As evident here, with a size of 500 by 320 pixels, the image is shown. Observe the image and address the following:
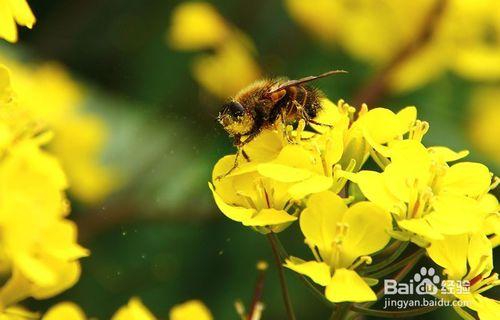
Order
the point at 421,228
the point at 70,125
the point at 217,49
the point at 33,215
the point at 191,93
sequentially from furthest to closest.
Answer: the point at 70,125 → the point at 217,49 → the point at 191,93 → the point at 421,228 → the point at 33,215

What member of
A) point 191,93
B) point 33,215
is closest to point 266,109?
point 33,215

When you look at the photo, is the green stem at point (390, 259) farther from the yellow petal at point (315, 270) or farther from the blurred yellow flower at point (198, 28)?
the blurred yellow flower at point (198, 28)

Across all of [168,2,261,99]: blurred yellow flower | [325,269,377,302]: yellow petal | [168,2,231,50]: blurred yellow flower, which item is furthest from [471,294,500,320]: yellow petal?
[168,2,231,50]: blurred yellow flower

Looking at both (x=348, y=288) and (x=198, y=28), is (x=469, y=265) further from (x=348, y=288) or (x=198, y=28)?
(x=198, y=28)

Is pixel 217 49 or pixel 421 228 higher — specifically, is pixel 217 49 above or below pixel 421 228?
below

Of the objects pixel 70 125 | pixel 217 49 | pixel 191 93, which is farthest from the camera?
pixel 70 125

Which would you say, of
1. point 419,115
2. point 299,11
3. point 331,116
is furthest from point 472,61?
point 331,116
